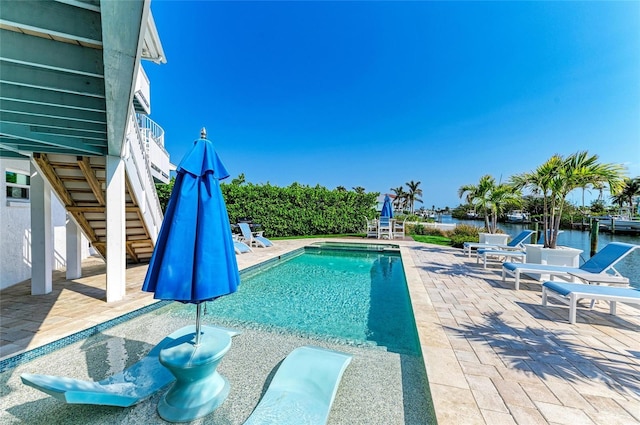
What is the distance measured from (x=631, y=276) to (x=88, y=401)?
12.4m

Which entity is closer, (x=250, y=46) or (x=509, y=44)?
(x=509, y=44)

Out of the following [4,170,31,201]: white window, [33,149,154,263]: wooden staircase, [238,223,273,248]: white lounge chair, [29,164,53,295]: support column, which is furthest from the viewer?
[238,223,273,248]: white lounge chair

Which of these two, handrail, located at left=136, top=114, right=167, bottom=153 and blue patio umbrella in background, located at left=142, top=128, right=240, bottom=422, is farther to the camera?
handrail, located at left=136, top=114, right=167, bottom=153

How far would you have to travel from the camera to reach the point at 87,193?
595 centimetres

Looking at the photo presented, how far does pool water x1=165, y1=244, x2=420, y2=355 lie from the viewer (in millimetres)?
4523

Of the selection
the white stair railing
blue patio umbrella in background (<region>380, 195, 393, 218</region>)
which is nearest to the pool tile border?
the white stair railing

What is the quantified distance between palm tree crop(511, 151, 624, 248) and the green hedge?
1138 cm

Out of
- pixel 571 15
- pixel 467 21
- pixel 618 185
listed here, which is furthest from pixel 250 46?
pixel 618 185

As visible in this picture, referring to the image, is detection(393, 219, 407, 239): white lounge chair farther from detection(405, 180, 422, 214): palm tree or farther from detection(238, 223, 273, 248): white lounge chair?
detection(405, 180, 422, 214): palm tree

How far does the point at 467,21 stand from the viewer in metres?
11.7

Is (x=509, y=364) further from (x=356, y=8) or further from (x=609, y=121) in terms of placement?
(x=609, y=121)

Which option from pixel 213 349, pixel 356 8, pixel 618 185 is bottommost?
pixel 213 349

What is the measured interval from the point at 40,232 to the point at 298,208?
42.3ft

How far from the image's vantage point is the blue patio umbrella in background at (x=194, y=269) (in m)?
2.38
